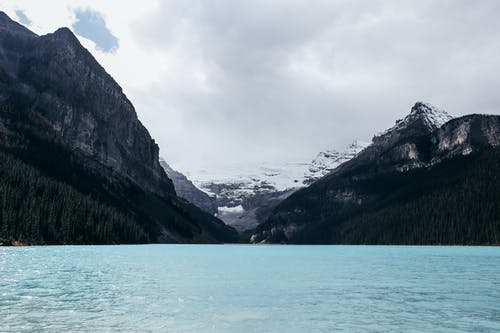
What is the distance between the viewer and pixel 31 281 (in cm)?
4766

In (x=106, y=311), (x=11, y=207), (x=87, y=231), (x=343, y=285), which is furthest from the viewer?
(x=87, y=231)

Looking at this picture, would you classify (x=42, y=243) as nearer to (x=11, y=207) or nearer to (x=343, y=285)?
(x=11, y=207)

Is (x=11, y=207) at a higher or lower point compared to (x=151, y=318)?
higher

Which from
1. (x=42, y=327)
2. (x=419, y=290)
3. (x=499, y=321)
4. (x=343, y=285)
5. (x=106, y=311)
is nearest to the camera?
(x=42, y=327)

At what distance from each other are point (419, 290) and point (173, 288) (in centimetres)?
2389

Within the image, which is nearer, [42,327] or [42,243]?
[42,327]

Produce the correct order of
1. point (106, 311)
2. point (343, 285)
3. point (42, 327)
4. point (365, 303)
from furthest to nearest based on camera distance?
point (343, 285) < point (365, 303) < point (106, 311) < point (42, 327)

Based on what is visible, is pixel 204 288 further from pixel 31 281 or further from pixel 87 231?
pixel 87 231

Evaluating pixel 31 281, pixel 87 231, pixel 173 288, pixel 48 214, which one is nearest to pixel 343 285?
pixel 173 288

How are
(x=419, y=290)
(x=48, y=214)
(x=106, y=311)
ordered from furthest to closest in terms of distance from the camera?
(x=48, y=214) < (x=419, y=290) < (x=106, y=311)

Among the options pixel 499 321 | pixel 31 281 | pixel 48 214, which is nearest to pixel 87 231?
pixel 48 214

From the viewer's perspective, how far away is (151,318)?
30297 mm

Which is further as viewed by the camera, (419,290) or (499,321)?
(419,290)

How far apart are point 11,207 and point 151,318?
124882mm
